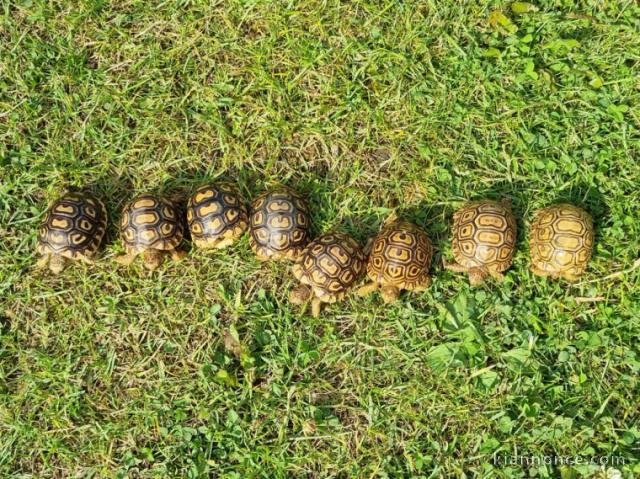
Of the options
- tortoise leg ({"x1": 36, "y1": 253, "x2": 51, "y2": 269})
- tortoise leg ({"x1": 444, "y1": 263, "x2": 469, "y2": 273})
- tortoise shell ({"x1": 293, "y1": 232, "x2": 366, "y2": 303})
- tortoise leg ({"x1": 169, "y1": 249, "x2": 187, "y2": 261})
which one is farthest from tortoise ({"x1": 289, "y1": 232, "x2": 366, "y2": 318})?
tortoise leg ({"x1": 36, "y1": 253, "x2": 51, "y2": 269})

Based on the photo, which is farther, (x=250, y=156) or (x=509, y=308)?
(x=250, y=156)

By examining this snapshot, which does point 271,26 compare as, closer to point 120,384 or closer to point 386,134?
point 386,134

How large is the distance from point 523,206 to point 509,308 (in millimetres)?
1056

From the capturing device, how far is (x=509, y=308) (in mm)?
5461

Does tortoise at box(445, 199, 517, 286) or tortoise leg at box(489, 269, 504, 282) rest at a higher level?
A: tortoise at box(445, 199, 517, 286)

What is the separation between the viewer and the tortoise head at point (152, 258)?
5629 mm

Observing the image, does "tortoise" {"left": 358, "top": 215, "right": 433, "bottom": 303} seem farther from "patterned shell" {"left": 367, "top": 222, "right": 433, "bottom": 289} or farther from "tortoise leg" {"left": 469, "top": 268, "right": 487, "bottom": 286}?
"tortoise leg" {"left": 469, "top": 268, "right": 487, "bottom": 286}

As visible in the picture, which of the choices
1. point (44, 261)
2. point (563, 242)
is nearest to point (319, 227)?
point (563, 242)

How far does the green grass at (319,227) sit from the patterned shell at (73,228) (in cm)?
29

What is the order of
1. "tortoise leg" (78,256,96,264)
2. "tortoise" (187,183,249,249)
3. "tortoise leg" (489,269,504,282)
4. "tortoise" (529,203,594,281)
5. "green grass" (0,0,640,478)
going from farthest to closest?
"tortoise leg" (78,256,96,264) < "tortoise" (187,183,249,249) < "tortoise leg" (489,269,504,282) < "green grass" (0,0,640,478) < "tortoise" (529,203,594,281)

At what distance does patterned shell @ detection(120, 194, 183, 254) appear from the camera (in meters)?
5.59

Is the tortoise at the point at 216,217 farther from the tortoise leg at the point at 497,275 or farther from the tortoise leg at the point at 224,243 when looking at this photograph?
the tortoise leg at the point at 497,275

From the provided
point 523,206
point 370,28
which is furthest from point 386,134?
point 523,206

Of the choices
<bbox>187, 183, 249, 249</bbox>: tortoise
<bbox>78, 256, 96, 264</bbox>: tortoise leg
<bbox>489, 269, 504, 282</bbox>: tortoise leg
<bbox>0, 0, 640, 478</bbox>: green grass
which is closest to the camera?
<bbox>0, 0, 640, 478</bbox>: green grass
